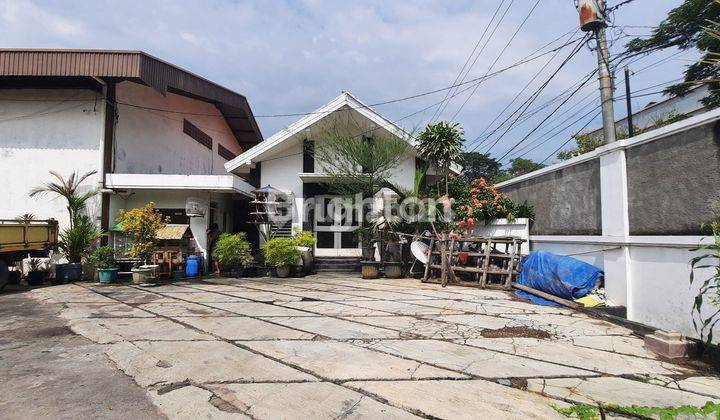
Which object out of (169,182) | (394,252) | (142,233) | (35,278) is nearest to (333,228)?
(394,252)

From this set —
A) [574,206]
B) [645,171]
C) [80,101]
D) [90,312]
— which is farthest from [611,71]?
[80,101]

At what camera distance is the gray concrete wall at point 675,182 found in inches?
181

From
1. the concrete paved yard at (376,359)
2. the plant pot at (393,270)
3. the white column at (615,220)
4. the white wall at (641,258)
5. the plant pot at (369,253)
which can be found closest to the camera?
the concrete paved yard at (376,359)

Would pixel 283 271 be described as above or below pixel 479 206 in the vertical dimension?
below

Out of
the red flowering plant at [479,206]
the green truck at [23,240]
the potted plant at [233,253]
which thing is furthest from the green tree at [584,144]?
the green truck at [23,240]

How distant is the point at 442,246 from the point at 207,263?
753 centimetres

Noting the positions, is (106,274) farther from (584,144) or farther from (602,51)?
(584,144)

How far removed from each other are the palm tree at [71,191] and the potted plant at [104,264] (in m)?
1.69

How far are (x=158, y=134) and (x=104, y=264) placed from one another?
5.51m

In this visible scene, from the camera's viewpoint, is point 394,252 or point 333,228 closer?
point 394,252

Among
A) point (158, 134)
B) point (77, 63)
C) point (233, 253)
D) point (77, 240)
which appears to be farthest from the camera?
point (158, 134)

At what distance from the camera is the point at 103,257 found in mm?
10773

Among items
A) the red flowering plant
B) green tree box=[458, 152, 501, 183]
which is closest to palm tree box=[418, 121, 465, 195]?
the red flowering plant

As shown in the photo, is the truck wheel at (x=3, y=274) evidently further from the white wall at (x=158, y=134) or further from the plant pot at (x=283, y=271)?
the plant pot at (x=283, y=271)
